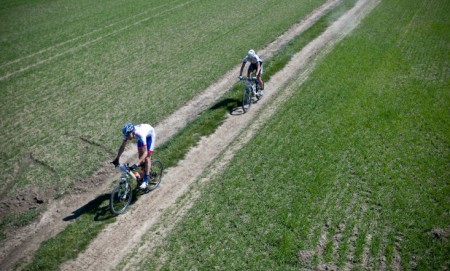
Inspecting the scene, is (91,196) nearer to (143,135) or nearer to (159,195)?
(159,195)

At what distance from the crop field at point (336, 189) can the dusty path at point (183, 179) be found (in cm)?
57

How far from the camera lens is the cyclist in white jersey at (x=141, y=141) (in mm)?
11164

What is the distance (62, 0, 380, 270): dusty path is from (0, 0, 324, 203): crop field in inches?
137

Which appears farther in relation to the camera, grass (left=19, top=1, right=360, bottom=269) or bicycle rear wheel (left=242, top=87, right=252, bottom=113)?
bicycle rear wheel (left=242, top=87, right=252, bottom=113)

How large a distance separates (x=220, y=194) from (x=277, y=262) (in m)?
3.61

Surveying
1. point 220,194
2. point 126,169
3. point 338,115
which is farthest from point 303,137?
point 126,169

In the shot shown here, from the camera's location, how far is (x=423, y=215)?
11.6 metres

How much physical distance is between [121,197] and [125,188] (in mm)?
382

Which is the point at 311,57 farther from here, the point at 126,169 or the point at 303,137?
the point at 126,169

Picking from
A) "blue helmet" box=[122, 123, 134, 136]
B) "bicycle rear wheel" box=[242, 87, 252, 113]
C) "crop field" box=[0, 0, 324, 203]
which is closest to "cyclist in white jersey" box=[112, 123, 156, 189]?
"blue helmet" box=[122, 123, 134, 136]

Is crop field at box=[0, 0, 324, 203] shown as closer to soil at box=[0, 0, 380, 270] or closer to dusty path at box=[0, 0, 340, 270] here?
dusty path at box=[0, 0, 340, 270]

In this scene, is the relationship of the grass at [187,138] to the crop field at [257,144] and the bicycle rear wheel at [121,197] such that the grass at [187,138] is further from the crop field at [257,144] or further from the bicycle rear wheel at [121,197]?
the bicycle rear wheel at [121,197]

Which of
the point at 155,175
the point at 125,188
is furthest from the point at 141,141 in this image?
the point at 155,175

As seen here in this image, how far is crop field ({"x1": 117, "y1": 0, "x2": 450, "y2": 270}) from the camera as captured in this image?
1033 centimetres
